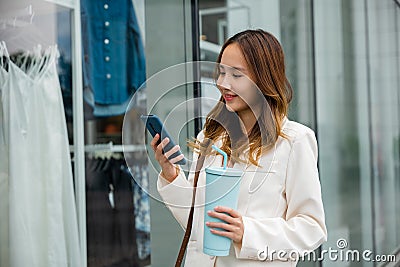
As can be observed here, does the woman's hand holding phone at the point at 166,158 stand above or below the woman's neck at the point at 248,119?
below

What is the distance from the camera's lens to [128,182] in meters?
2.84

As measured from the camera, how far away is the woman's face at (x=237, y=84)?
1.35m

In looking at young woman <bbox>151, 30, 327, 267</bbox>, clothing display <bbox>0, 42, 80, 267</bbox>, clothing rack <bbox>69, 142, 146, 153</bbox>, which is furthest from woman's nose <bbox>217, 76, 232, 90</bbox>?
clothing rack <bbox>69, 142, 146, 153</bbox>

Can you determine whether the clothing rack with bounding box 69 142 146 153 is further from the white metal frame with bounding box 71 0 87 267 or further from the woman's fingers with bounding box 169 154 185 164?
the woman's fingers with bounding box 169 154 185 164

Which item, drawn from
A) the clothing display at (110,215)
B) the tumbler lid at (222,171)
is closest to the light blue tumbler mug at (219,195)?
the tumbler lid at (222,171)

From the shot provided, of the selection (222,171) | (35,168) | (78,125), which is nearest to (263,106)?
(222,171)

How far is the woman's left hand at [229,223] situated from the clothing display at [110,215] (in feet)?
4.08

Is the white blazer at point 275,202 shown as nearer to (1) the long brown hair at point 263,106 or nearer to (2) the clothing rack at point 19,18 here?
(1) the long brown hair at point 263,106

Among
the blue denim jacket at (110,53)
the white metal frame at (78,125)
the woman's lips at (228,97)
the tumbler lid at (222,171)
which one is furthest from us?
the blue denim jacket at (110,53)

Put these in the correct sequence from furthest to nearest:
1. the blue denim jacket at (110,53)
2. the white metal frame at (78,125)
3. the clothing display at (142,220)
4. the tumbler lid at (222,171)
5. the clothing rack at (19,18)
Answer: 1. the clothing display at (142,220)
2. the blue denim jacket at (110,53)
3. the white metal frame at (78,125)
4. the clothing rack at (19,18)
5. the tumbler lid at (222,171)

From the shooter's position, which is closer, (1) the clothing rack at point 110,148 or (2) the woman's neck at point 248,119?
(2) the woman's neck at point 248,119

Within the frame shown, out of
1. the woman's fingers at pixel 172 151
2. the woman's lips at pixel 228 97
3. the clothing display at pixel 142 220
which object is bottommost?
the clothing display at pixel 142 220

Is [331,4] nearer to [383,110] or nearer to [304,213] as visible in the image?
[383,110]

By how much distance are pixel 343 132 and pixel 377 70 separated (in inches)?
25.1
